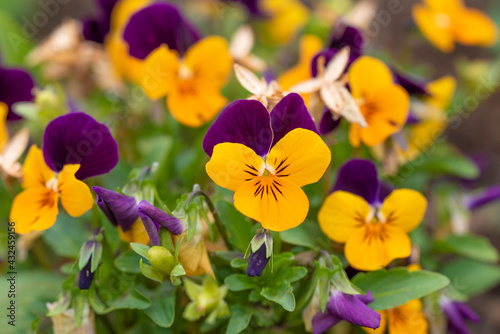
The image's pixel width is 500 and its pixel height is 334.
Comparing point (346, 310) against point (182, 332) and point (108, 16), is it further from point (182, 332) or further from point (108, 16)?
point (108, 16)

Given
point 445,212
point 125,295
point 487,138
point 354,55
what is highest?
point 354,55

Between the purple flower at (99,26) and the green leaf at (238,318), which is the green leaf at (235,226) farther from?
the purple flower at (99,26)

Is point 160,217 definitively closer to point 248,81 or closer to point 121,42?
point 248,81

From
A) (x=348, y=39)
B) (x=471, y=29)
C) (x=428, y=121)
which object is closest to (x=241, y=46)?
(x=348, y=39)

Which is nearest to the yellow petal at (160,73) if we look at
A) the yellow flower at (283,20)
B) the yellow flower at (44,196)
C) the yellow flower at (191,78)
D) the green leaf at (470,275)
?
the yellow flower at (191,78)

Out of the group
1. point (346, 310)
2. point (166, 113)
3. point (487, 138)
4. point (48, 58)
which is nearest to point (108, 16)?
point (48, 58)

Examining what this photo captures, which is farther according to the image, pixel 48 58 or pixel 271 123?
pixel 48 58

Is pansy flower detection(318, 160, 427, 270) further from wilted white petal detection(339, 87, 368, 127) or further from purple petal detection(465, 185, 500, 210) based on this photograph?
purple petal detection(465, 185, 500, 210)
